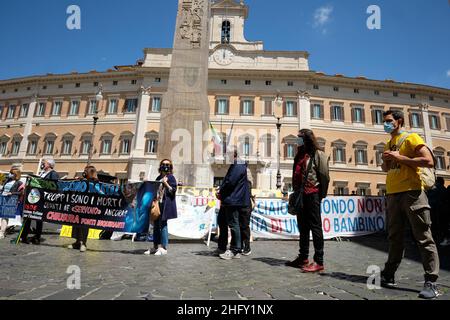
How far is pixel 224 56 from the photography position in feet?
98.8

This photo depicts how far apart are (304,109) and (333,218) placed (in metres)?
22.3

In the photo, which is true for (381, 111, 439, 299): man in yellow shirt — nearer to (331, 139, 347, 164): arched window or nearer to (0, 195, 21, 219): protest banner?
Result: (0, 195, 21, 219): protest banner

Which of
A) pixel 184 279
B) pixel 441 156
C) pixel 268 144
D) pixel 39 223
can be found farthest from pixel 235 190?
pixel 441 156

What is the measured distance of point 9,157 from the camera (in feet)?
104

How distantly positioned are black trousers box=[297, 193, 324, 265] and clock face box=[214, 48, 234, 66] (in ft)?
94.0

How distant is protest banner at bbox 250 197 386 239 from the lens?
7.84 m

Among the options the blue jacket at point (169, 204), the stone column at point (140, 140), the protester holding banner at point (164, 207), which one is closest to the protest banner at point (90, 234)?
the protester holding banner at point (164, 207)

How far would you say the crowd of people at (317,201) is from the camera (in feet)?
8.09

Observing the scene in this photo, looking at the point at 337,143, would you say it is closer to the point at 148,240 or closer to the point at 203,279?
the point at 148,240

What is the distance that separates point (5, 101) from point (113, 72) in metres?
15.7

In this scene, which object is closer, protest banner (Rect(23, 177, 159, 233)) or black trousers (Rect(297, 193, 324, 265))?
black trousers (Rect(297, 193, 324, 265))

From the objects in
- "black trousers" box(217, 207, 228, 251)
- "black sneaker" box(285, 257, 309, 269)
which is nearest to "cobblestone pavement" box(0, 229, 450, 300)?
"black sneaker" box(285, 257, 309, 269)

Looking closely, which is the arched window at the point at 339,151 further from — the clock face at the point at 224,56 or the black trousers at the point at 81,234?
→ the black trousers at the point at 81,234
